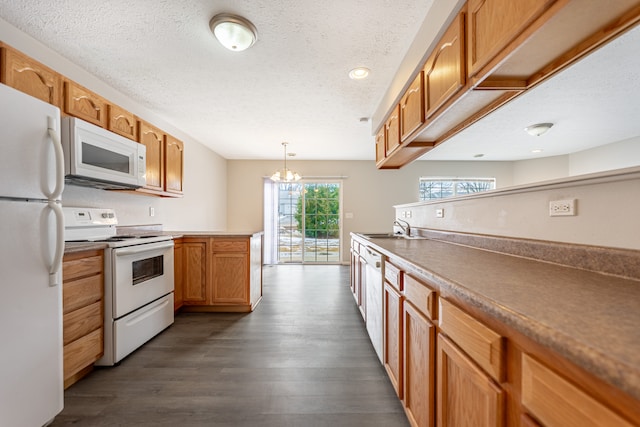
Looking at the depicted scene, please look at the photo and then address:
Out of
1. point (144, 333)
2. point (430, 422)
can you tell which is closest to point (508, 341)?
point (430, 422)

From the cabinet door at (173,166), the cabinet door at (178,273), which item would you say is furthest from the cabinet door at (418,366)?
the cabinet door at (173,166)

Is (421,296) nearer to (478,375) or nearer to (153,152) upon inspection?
(478,375)

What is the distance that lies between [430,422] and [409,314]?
409 mm

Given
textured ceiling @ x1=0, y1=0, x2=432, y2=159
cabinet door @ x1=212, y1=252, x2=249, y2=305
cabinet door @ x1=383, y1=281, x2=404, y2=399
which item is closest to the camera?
cabinet door @ x1=383, y1=281, x2=404, y2=399

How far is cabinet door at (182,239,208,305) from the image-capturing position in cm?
285

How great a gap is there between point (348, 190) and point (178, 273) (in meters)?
4.00

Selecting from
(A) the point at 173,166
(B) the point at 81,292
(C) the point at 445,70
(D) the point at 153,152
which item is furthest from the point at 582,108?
(A) the point at 173,166

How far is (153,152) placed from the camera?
9.29 feet

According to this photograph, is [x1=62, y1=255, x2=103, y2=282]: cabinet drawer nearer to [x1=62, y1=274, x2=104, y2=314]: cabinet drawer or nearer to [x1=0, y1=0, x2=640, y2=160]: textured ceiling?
[x1=62, y1=274, x2=104, y2=314]: cabinet drawer

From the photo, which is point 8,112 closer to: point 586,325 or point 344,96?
point 586,325

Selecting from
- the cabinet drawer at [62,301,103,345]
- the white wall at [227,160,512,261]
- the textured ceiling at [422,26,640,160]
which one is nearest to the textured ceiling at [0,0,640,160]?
the textured ceiling at [422,26,640,160]

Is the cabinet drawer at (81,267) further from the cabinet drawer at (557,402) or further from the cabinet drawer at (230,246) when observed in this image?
the cabinet drawer at (557,402)

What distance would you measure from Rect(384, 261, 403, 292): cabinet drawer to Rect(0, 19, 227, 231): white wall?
267cm

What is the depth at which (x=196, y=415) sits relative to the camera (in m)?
1.42
